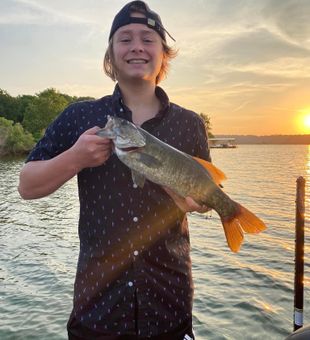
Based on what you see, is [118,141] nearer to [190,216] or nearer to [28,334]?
[28,334]

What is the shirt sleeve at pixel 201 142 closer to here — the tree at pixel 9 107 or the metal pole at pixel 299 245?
the metal pole at pixel 299 245

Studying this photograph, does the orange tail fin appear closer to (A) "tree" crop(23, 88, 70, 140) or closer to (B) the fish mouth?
(B) the fish mouth

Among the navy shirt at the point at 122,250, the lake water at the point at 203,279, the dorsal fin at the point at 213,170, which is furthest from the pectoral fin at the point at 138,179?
the lake water at the point at 203,279

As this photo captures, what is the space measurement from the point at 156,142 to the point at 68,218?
16.7 m

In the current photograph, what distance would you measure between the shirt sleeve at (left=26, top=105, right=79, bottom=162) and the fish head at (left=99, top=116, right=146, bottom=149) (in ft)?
1.16

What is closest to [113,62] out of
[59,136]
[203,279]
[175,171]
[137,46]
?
[137,46]

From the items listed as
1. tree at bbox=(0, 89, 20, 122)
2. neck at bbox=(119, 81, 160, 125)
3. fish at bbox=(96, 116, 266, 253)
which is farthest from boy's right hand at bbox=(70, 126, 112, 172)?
tree at bbox=(0, 89, 20, 122)

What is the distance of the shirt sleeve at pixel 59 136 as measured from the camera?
3.01 meters

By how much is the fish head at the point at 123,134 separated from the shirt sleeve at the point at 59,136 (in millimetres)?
353

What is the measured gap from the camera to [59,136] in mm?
3051

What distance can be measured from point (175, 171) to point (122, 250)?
2.20ft

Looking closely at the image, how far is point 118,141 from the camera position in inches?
109

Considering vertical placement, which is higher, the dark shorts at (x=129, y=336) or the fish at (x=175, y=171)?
the fish at (x=175, y=171)

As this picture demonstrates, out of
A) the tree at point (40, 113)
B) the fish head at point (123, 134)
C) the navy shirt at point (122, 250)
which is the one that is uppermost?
the tree at point (40, 113)
